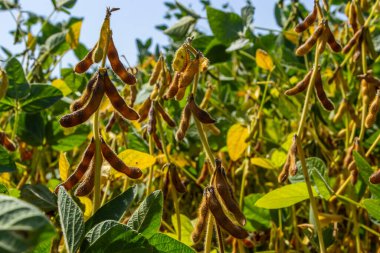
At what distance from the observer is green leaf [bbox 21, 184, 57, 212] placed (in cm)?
86

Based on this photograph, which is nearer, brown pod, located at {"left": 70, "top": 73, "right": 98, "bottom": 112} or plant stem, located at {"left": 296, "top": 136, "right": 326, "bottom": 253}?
brown pod, located at {"left": 70, "top": 73, "right": 98, "bottom": 112}

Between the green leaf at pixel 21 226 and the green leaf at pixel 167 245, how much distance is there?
24 centimetres

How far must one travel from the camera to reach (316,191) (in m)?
0.94

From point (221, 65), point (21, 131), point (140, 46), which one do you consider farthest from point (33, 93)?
point (140, 46)

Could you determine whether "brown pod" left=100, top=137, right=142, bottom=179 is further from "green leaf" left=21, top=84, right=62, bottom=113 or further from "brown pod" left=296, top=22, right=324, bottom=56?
"green leaf" left=21, top=84, right=62, bottom=113

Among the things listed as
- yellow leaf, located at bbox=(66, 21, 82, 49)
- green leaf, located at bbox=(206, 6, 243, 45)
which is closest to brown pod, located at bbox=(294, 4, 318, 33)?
green leaf, located at bbox=(206, 6, 243, 45)

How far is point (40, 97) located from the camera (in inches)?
46.4

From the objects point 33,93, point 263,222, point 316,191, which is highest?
point 33,93

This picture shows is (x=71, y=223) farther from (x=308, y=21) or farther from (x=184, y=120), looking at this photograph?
(x=308, y=21)

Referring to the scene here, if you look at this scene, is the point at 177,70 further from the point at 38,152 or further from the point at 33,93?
the point at 38,152

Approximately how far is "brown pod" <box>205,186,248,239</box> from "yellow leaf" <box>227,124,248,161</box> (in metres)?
0.62

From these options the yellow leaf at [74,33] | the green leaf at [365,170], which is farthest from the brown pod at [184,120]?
the yellow leaf at [74,33]

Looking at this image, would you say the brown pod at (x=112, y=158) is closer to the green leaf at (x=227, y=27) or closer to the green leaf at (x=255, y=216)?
the green leaf at (x=255, y=216)

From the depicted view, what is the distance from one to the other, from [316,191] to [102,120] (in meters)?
0.70
